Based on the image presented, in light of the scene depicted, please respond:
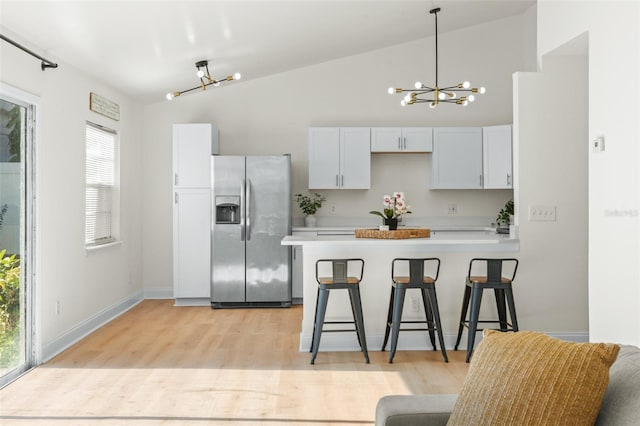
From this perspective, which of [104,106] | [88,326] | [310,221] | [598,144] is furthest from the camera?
[310,221]

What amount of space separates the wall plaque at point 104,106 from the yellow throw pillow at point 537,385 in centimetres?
485

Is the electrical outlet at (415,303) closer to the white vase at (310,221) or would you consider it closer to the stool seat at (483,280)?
the stool seat at (483,280)

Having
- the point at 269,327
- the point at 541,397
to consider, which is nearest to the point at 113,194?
the point at 269,327

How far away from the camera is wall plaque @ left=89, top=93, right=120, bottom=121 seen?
214 inches

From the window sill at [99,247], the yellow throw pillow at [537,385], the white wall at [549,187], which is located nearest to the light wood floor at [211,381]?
the window sill at [99,247]

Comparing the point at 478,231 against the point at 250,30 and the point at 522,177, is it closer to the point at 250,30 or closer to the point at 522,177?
the point at 522,177

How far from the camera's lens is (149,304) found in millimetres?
6848

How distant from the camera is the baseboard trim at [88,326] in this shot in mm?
4492

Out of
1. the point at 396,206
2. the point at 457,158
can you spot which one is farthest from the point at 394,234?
the point at 457,158

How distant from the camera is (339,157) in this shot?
688cm

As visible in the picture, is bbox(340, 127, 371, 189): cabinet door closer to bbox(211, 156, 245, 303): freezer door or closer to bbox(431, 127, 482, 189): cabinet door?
bbox(431, 127, 482, 189): cabinet door

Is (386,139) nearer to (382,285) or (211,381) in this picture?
(382,285)

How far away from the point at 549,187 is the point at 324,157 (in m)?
2.87

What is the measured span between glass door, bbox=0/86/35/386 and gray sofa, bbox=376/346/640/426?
3139mm
